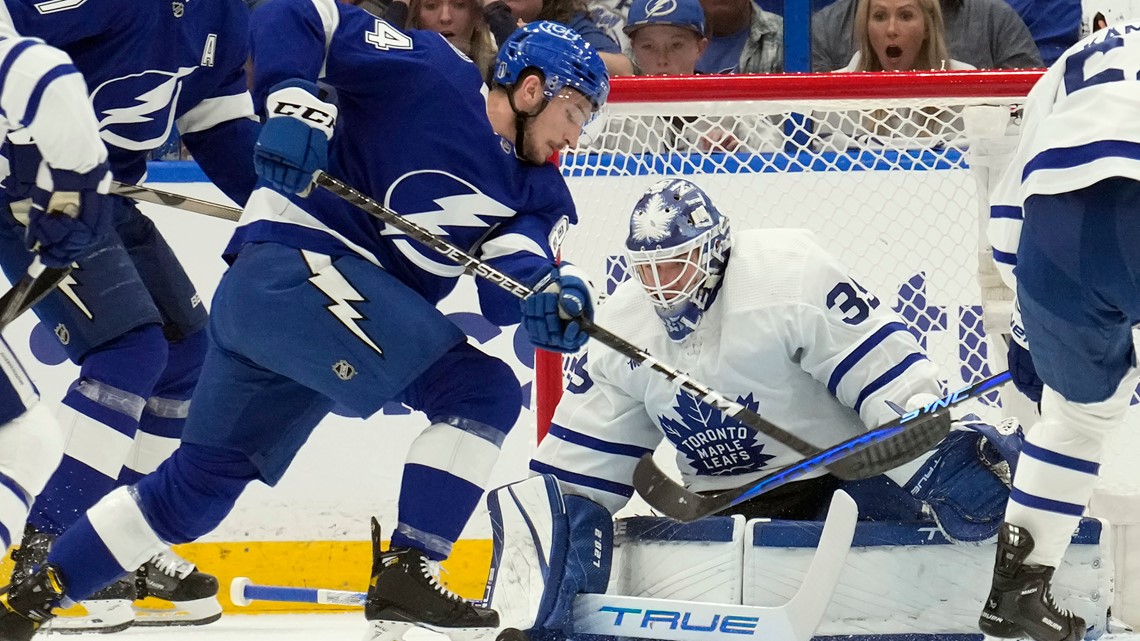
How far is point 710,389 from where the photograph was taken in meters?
2.81

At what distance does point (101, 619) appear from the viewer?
3.10 meters

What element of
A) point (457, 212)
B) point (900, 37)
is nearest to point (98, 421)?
point (457, 212)

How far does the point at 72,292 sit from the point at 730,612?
1.34 m

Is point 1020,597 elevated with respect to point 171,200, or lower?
lower

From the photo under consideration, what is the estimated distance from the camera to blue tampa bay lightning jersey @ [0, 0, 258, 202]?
2750mm

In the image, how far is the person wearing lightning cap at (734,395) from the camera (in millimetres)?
2742

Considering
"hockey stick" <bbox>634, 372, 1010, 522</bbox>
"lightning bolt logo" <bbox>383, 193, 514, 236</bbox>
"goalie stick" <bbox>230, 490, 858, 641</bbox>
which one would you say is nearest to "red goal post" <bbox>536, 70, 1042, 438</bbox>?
"lightning bolt logo" <bbox>383, 193, 514, 236</bbox>

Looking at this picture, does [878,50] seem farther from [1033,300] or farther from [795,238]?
[1033,300]

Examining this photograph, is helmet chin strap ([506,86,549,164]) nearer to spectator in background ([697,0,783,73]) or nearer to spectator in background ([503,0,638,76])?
spectator in background ([503,0,638,76])

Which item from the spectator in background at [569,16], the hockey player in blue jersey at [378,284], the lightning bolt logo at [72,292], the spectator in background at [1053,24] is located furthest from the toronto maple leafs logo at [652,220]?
the spectator in background at [1053,24]

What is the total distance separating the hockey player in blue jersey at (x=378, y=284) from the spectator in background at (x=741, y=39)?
4.80 feet

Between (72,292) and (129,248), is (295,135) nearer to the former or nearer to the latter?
(72,292)

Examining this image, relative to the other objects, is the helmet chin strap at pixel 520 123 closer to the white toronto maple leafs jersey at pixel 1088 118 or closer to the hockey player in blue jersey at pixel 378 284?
the hockey player in blue jersey at pixel 378 284

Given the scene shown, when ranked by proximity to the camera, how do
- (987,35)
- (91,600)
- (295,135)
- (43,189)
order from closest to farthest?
(43,189) < (295,135) < (91,600) < (987,35)
